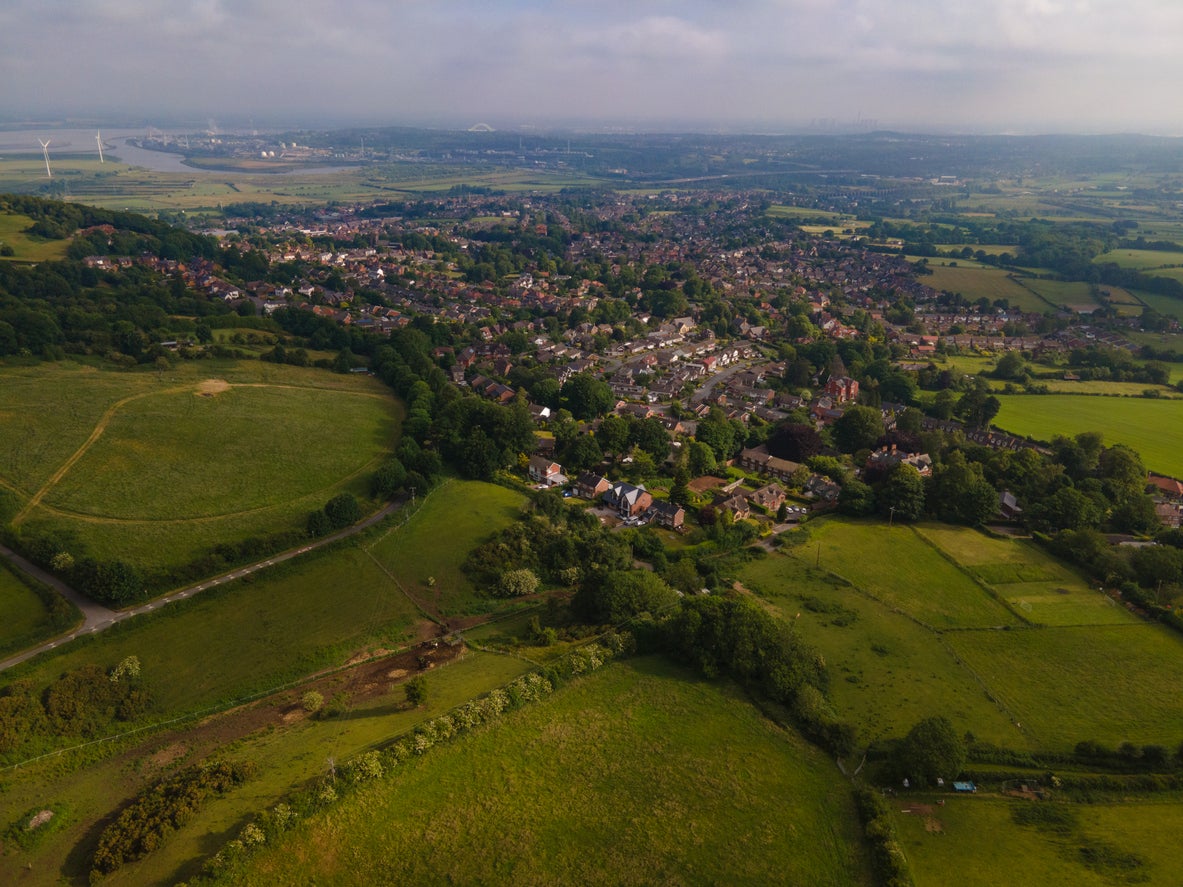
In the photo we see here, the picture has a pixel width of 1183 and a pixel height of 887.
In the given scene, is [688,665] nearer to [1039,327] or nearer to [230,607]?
[230,607]

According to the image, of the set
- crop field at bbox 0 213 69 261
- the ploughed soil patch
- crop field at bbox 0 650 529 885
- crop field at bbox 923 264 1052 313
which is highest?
crop field at bbox 0 213 69 261

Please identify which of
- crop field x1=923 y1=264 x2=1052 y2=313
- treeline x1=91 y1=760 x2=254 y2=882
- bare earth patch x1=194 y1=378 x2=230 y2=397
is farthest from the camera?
crop field x1=923 y1=264 x2=1052 y2=313

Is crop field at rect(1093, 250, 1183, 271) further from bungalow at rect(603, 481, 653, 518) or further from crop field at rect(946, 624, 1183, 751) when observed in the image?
bungalow at rect(603, 481, 653, 518)

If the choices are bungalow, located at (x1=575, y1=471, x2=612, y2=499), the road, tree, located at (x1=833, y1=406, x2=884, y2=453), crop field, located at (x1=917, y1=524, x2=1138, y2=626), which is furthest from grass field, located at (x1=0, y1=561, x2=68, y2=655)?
tree, located at (x1=833, y1=406, x2=884, y2=453)

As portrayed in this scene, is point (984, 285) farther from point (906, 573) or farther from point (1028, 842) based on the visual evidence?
point (1028, 842)

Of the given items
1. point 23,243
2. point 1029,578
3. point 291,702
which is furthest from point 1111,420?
point 23,243

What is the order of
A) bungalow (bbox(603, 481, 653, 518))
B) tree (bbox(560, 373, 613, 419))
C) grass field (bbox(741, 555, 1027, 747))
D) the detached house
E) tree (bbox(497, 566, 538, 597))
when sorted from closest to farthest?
grass field (bbox(741, 555, 1027, 747)) < tree (bbox(497, 566, 538, 597)) < bungalow (bbox(603, 481, 653, 518)) < the detached house < tree (bbox(560, 373, 613, 419))

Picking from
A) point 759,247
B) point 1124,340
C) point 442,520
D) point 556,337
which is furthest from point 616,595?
point 759,247
